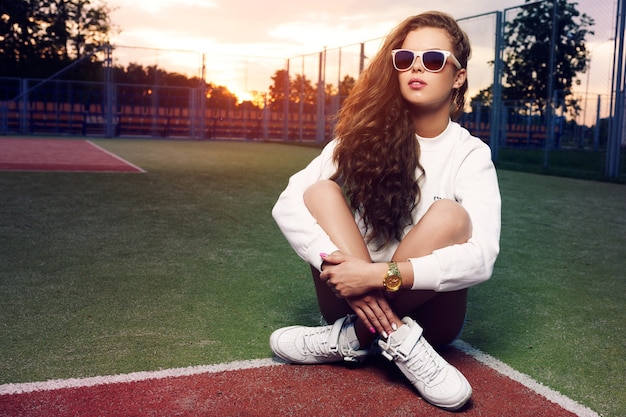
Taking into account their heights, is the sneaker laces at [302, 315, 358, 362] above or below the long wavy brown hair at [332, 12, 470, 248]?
below

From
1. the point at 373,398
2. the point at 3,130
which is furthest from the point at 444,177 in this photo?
the point at 3,130

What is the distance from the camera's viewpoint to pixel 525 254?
188 inches

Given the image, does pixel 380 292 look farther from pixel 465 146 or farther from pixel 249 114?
pixel 249 114

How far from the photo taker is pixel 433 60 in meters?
2.36

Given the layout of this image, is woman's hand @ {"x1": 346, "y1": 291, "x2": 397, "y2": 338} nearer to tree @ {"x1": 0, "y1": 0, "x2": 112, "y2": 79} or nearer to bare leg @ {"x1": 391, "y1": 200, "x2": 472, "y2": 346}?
bare leg @ {"x1": 391, "y1": 200, "x2": 472, "y2": 346}

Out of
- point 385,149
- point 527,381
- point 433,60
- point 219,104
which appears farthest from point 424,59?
point 219,104

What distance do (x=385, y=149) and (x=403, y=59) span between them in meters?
0.33

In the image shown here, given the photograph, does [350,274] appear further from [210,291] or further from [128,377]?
[210,291]

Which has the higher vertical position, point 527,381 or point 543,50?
point 543,50

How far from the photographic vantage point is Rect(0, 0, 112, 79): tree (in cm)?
3541

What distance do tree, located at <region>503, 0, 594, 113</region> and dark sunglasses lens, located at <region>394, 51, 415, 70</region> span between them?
36.8ft

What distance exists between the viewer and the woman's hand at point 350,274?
82.0 inches

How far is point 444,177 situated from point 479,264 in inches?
17.0

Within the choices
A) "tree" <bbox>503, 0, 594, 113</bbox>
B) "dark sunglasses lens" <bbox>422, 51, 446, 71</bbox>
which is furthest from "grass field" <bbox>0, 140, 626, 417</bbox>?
"tree" <bbox>503, 0, 594, 113</bbox>
